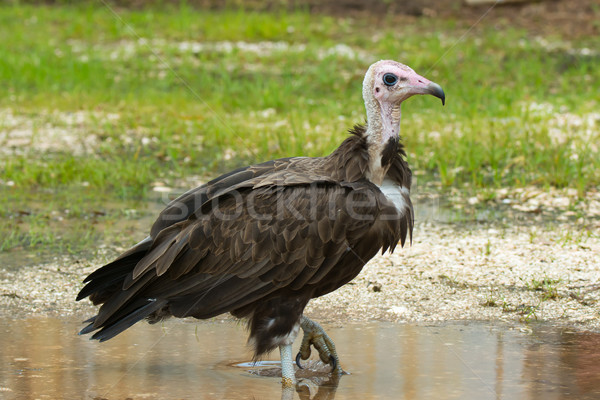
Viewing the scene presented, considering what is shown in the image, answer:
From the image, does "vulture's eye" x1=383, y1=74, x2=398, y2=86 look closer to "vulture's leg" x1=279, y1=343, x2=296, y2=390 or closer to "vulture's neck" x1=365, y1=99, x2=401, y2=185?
"vulture's neck" x1=365, y1=99, x2=401, y2=185

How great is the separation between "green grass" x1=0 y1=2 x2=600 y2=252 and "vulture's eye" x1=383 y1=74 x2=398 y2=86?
9.96 ft

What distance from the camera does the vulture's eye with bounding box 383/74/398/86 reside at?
4262 mm

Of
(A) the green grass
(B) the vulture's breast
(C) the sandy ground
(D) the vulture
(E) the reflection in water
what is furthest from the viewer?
(A) the green grass

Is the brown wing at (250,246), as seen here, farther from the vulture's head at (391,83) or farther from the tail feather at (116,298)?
the vulture's head at (391,83)

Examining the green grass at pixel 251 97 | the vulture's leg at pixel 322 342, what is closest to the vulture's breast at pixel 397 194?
the vulture's leg at pixel 322 342

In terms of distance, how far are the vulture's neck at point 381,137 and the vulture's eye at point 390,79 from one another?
101mm

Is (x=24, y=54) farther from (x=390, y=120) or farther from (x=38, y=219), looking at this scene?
(x=390, y=120)

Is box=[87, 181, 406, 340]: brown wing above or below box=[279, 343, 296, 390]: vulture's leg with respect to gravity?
above

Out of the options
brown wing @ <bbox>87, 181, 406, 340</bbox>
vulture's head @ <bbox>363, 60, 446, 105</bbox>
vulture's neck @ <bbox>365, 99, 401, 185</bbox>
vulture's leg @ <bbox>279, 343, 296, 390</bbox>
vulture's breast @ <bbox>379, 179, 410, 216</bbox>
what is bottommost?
vulture's leg @ <bbox>279, 343, 296, 390</bbox>

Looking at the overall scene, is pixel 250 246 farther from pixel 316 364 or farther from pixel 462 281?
pixel 462 281

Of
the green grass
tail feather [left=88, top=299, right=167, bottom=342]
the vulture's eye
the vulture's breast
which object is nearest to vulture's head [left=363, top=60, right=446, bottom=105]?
the vulture's eye

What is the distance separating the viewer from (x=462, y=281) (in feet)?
17.3

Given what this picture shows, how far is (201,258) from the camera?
417cm

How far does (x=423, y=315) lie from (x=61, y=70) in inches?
296
